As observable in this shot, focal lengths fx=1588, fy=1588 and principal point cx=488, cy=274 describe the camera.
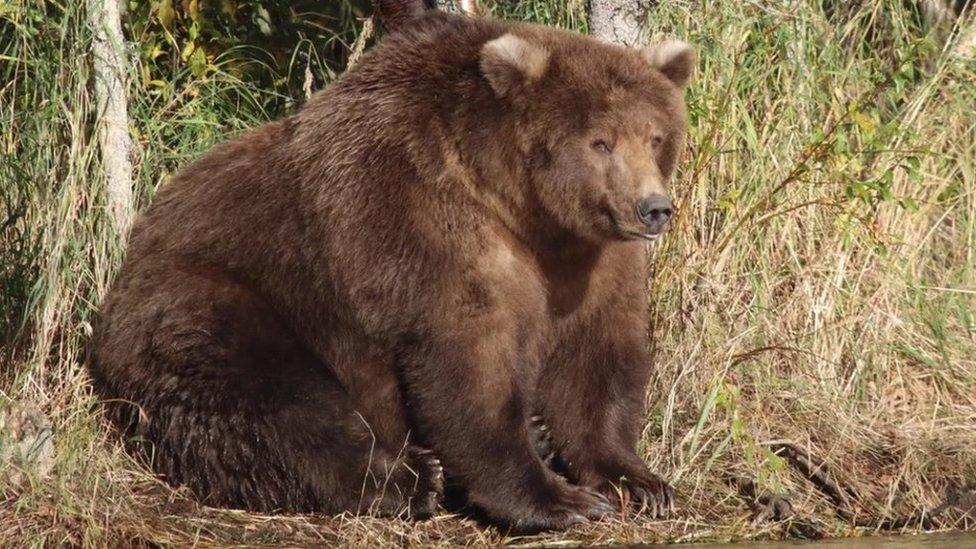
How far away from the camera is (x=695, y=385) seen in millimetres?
6715

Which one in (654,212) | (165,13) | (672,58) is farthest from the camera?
(165,13)

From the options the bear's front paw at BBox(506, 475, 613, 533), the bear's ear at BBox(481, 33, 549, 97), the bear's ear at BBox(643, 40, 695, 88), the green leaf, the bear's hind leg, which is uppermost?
the bear's ear at BBox(481, 33, 549, 97)

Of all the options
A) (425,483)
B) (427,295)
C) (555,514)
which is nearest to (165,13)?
(427,295)

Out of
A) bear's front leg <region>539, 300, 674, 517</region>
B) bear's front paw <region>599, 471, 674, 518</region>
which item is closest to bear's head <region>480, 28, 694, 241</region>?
bear's front leg <region>539, 300, 674, 517</region>

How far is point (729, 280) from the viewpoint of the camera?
280 inches

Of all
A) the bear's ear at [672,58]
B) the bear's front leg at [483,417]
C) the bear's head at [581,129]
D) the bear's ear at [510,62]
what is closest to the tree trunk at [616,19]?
the bear's ear at [672,58]

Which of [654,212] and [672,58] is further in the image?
[672,58]

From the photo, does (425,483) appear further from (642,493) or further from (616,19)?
(616,19)

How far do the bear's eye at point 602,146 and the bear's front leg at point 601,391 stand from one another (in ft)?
2.12

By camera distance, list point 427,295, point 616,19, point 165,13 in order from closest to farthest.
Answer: point 427,295, point 616,19, point 165,13

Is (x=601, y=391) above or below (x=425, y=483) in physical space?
above

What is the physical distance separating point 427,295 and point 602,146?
86 centimetres

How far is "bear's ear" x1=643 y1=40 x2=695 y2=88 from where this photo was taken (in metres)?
6.23

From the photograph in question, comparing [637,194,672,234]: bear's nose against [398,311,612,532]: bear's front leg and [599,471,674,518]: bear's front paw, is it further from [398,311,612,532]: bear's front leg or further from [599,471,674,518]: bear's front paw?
[599,471,674,518]: bear's front paw
